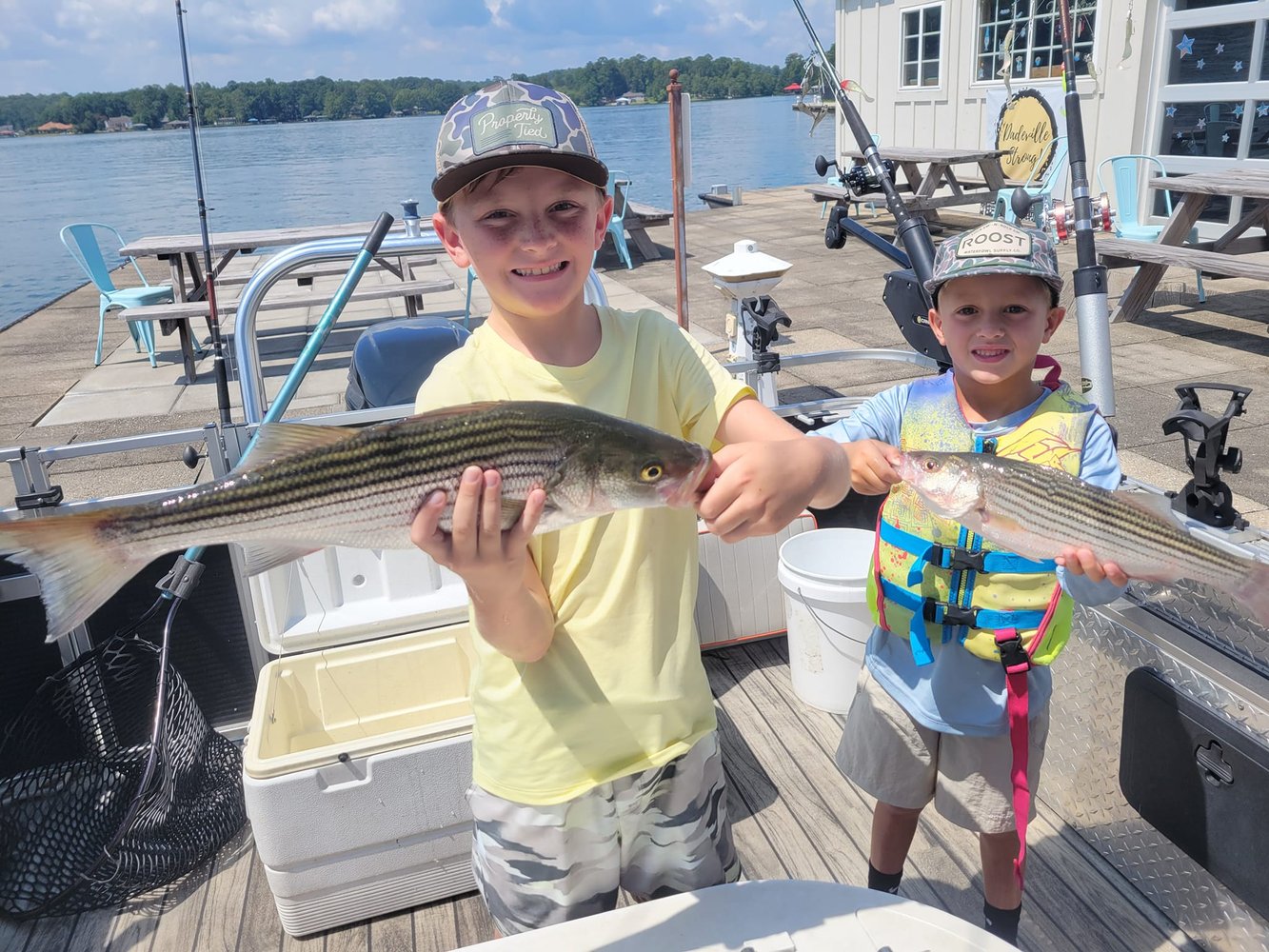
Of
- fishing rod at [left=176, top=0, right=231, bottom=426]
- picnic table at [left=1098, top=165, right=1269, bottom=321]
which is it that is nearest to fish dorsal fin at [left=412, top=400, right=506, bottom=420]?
fishing rod at [left=176, top=0, right=231, bottom=426]

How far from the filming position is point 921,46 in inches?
677

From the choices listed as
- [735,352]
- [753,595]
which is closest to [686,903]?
[753,595]

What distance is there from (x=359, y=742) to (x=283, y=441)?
159cm

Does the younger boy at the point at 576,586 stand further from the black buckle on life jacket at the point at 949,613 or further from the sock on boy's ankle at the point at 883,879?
the sock on boy's ankle at the point at 883,879

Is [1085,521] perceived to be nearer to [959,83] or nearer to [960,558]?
[960,558]

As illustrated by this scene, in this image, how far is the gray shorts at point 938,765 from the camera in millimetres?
2439

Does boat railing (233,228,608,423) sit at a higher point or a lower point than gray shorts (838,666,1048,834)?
higher

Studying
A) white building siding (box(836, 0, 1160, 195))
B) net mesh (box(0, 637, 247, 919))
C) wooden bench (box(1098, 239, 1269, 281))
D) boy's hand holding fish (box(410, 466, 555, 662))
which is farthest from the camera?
white building siding (box(836, 0, 1160, 195))

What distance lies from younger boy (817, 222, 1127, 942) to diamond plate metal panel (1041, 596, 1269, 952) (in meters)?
0.50

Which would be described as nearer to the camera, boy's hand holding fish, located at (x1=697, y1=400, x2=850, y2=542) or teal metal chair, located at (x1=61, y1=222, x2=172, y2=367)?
boy's hand holding fish, located at (x1=697, y1=400, x2=850, y2=542)

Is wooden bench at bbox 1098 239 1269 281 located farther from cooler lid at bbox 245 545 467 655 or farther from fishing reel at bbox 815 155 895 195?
cooler lid at bbox 245 545 467 655

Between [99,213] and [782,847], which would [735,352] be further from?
[99,213]

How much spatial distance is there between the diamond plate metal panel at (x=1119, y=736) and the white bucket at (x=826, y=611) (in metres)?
0.80

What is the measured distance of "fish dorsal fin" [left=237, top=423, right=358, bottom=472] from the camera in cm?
151
